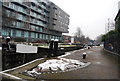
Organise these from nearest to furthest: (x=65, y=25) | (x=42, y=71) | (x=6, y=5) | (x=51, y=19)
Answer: (x=42, y=71) → (x=6, y=5) → (x=51, y=19) → (x=65, y=25)

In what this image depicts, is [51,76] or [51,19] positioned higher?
[51,19]

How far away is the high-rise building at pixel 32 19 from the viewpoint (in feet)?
126

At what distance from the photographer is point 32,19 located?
49.4 metres

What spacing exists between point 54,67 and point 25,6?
3927cm

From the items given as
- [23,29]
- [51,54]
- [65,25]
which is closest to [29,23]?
[23,29]

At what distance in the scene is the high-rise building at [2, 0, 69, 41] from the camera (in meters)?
38.4

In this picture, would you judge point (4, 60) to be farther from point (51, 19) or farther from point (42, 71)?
point (51, 19)

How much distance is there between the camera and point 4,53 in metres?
10.2

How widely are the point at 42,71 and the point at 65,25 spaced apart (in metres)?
63.9

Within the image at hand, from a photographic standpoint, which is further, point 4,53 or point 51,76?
point 4,53

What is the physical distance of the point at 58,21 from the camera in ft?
206

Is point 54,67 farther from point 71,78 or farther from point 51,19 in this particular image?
point 51,19

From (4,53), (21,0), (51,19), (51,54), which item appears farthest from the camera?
(51,19)

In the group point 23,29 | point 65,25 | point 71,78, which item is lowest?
point 71,78
